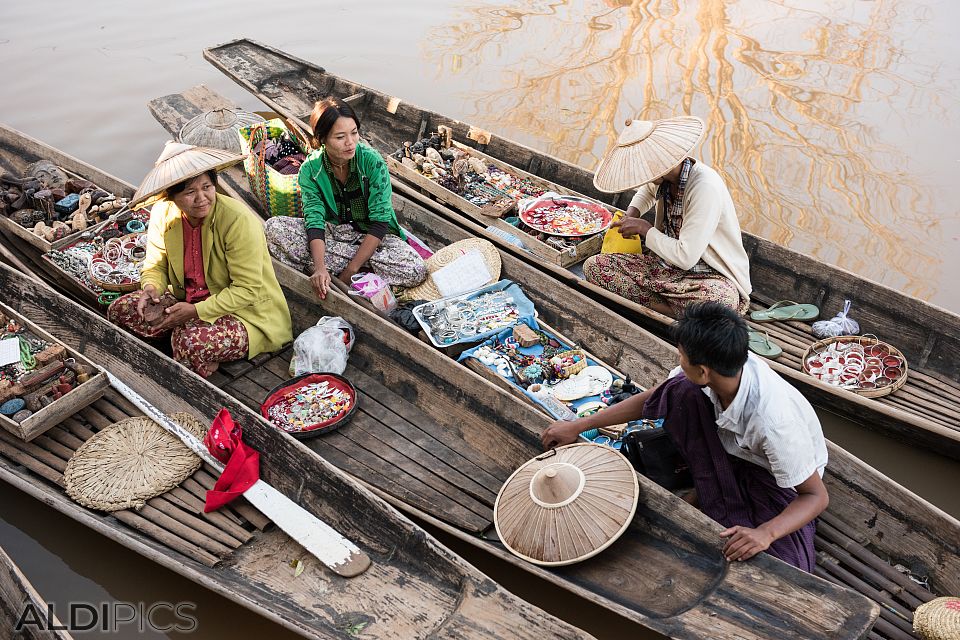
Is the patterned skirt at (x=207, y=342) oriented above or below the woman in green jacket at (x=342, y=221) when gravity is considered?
below

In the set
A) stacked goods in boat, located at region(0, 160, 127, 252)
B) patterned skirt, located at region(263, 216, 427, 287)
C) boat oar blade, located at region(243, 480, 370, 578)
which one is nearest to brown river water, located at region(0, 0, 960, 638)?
boat oar blade, located at region(243, 480, 370, 578)

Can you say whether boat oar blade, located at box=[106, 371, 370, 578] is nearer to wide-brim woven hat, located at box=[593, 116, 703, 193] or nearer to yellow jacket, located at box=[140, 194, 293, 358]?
yellow jacket, located at box=[140, 194, 293, 358]

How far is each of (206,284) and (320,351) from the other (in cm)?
61

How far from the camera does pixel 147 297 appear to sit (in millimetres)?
3527

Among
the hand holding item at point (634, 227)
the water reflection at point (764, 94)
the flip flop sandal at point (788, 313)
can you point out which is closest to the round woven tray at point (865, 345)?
the flip flop sandal at point (788, 313)

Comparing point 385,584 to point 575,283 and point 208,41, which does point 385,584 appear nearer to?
point 575,283

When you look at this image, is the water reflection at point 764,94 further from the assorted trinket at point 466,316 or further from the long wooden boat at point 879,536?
the long wooden boat at point 879,536

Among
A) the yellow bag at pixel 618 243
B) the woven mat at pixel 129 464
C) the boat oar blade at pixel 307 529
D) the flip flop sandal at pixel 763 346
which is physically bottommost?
the woven mat at pixel 129 464

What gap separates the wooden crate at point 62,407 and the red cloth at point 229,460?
0.60 meters

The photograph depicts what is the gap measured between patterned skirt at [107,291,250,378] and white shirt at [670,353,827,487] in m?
2.19

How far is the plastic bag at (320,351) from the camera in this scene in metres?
3.62

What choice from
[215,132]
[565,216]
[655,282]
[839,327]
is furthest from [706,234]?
[215,132]

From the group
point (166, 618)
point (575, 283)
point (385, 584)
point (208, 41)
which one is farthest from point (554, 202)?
point (208, 41)

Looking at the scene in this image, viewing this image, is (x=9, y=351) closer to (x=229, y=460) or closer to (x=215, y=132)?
(x=229, y=460)
